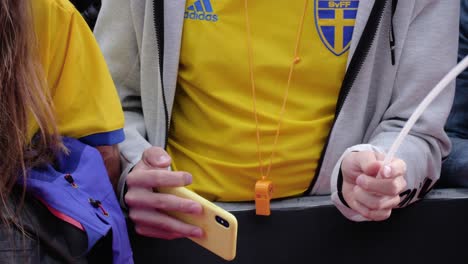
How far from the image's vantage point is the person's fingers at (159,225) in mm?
1484

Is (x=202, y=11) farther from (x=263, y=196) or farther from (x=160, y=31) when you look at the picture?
(x=263, y=196)

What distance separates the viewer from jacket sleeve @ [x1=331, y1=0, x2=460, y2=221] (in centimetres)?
156

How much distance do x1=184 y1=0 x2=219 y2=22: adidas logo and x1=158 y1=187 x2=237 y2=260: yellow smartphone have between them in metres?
0.39

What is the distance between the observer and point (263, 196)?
158 cm

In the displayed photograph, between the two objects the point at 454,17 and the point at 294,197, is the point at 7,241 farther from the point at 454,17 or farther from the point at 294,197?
the point at 454,17

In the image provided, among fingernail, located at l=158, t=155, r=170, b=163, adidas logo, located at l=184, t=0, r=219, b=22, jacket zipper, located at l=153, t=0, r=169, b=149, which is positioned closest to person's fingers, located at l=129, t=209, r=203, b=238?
fingernail, located at l=158, t=155, r=170, b=163

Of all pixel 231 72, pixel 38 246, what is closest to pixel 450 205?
pixel 231 72

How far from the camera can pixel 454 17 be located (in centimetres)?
158

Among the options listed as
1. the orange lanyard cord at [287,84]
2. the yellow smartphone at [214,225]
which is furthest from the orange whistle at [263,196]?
the yellow smartphone at [214,225]

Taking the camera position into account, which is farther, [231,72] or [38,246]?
[231,72]

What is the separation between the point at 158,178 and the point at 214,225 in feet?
0.49

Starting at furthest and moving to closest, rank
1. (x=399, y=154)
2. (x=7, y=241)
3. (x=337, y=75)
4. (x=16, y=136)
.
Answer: (x=337, y=75), (x=399, y=154), (x=16, y=136), (x=7, y=241)

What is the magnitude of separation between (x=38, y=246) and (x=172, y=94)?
54 cm

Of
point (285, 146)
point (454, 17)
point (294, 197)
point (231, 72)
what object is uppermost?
point (454, 17)
